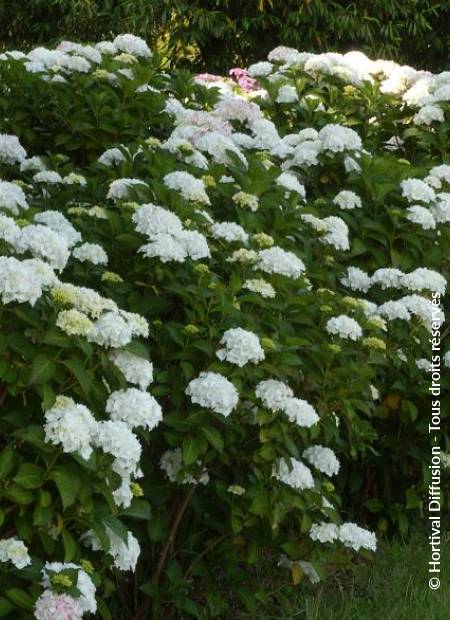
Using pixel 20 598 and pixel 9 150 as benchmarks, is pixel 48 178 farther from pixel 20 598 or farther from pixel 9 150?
pixel 20 598

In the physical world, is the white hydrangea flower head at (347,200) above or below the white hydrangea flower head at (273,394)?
below

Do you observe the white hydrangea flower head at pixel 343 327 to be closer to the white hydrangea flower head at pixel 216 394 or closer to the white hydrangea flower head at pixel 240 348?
the white hydrangea flower head at pixel 240 348

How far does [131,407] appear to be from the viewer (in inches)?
105

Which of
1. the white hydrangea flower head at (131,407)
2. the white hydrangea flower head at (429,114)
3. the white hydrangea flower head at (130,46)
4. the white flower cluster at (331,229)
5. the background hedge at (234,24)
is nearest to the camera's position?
the white hydrangea flower head at (131,407)

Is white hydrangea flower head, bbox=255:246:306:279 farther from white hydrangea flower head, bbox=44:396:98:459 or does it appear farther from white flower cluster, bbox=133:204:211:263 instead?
white hydrangea flower head, bbox=44:396:98:459

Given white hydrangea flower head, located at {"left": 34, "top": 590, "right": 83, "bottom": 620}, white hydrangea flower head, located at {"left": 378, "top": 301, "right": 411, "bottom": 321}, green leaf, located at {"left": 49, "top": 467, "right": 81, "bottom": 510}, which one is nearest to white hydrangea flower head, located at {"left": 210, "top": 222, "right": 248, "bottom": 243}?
white hydrangea flower head, located at {"left": 378, "top": 301, "right": 411, "bottom": 321}

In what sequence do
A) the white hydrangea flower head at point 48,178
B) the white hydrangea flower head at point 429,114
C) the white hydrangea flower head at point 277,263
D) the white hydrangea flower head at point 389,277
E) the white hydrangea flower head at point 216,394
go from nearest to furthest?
the white hydrangea flower head at point 216,394 → the white hydrangea flower head at point 277,263 → the white hydrangea flower head at point 48,178 → the white hydrangea flower head at point 389,277 → the white hydrangea flower head at point 429,114

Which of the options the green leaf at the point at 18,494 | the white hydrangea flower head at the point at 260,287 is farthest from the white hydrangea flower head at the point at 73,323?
the white hydrangea flower head at the point at 260,287

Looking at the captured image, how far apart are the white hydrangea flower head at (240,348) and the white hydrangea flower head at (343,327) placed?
53cm

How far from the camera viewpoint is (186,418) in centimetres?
302

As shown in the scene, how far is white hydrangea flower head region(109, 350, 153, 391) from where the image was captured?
273 centimetres

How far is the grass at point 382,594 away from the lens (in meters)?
3.63

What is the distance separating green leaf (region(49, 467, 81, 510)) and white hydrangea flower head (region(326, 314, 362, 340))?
1234mm

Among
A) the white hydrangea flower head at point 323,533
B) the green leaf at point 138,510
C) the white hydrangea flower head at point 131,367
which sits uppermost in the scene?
the white hydrangea flower head at point 131,367
